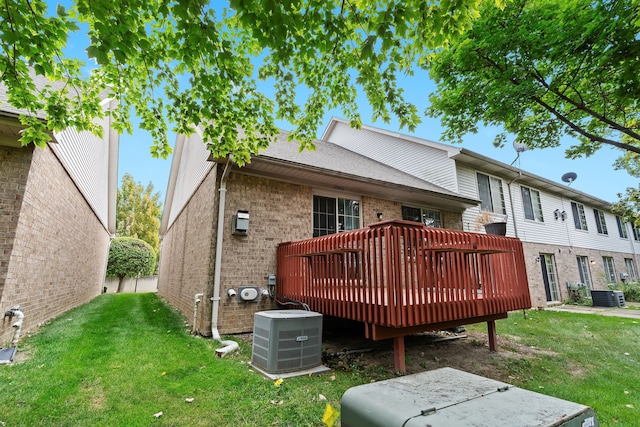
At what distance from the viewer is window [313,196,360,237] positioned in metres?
7.47

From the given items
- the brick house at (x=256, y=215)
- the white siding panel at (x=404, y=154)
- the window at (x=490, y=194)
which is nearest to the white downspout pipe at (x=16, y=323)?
the brick house at (x=256, y=215)

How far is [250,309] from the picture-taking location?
6094mm

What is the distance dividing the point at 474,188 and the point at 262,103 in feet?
28.9

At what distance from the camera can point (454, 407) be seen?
1.25 m

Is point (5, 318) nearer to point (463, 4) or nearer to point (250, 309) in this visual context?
point (250, 309)

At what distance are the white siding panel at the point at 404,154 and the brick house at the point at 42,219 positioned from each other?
26.6 feet

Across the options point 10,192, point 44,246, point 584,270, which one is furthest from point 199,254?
point 584,270

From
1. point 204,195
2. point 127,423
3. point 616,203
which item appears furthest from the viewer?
point 616,203

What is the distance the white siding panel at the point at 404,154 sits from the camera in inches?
421

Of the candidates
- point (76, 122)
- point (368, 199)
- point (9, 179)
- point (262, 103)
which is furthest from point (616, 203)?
point (9, 179)

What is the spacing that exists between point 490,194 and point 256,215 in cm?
932

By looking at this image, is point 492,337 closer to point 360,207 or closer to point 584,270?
point 360,207

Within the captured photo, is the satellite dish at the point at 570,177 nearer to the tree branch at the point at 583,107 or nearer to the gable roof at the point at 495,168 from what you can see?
the gable roof at the point at 495,168

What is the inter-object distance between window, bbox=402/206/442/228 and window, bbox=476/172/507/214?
2478 millimetres
